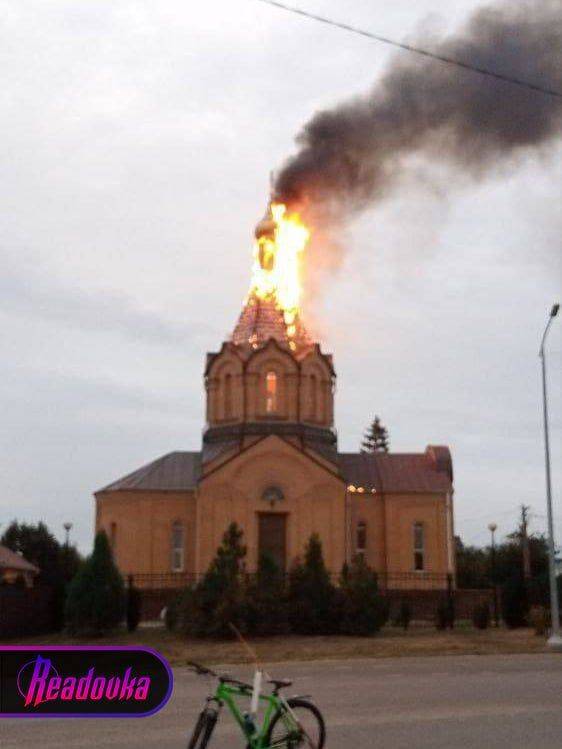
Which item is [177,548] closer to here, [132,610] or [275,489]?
[275,489]

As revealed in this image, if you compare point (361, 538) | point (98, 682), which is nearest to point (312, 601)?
point (361, 538)

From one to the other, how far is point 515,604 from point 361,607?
5.89 meters

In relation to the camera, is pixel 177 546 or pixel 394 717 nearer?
pixel 394 717

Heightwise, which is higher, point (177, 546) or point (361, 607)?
point (177, 546)

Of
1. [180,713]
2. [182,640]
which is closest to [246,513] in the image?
[182,640]

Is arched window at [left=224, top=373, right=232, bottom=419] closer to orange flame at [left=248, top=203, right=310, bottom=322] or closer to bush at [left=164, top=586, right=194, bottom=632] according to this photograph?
orange flame at [left=248, top=203, right=310, bottom=322]

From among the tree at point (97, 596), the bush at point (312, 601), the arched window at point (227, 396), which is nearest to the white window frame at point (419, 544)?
the arched window at point (227, 396)

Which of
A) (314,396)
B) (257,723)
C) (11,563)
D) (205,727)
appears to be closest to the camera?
(205,727)

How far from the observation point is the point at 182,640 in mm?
26406

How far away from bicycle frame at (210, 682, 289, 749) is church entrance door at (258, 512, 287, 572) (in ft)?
98.1

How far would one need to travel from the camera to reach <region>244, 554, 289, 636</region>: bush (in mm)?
26953

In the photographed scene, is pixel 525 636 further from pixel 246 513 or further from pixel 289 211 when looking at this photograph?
pixel 289 211

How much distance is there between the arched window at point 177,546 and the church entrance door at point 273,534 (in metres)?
3.88

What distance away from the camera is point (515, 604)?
30.5 m
